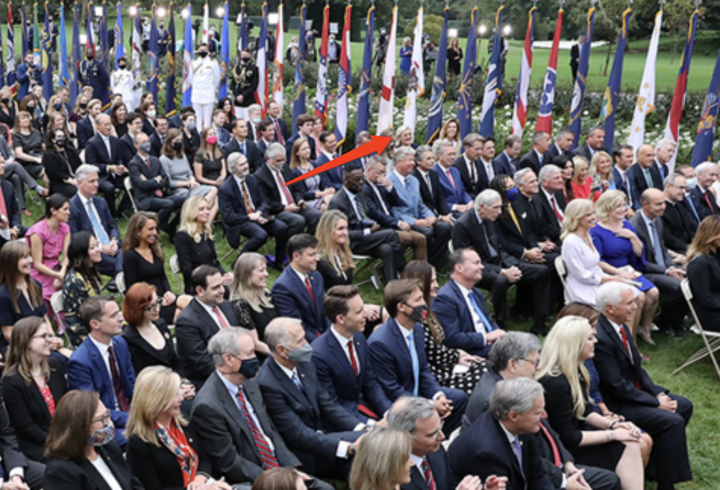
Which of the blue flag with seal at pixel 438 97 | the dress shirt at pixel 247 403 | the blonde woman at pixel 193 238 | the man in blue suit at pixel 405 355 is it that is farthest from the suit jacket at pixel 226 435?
the blue flag with seal at pixel 438 97

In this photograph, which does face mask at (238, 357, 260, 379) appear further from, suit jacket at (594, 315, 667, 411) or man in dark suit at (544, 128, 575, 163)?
man in dark suit at (544, 128, 575, 163)

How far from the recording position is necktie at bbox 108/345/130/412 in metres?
5.61

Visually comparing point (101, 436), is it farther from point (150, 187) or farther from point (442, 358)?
point (150, 187)

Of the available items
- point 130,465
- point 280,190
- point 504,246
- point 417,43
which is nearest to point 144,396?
point 130,465

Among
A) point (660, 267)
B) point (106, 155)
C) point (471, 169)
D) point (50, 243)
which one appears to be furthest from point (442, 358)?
point (106, 155)

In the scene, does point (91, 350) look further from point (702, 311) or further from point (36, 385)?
point (702, 311)

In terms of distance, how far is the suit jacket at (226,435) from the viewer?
4793mm

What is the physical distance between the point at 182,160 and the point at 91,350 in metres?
6.07

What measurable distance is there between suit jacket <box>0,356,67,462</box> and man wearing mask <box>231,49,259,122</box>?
426 inches

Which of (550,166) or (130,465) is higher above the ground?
(550,166)

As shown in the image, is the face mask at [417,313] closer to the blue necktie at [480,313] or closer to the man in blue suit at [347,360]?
the man in blue suit at [347,360]

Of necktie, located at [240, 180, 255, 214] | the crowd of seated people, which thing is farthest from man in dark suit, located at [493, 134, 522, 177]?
necktie, located at [240, 180, 255, 214]

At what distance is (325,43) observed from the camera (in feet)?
47.6

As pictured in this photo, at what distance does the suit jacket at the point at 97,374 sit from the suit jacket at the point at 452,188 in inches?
225
